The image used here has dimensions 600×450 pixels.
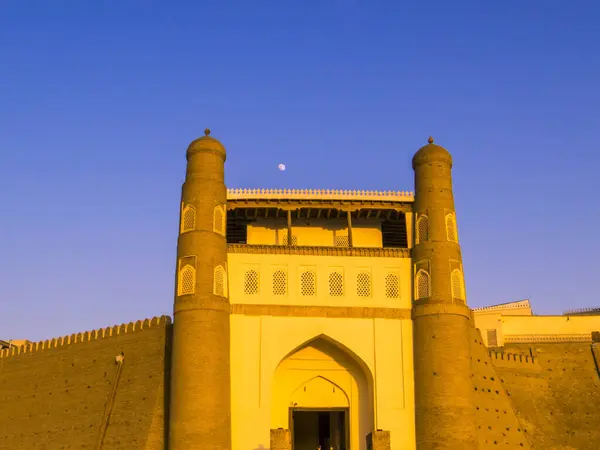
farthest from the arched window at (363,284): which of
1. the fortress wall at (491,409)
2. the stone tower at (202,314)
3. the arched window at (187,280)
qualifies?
the arched window at (187,280)

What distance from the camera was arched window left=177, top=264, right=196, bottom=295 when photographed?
86.6 feet

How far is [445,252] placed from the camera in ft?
90.7

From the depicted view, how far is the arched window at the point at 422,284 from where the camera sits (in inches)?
1082

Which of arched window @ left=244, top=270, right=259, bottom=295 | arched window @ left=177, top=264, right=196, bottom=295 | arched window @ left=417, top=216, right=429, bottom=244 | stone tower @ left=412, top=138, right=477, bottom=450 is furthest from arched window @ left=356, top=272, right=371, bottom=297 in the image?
arched window @ left=177, top=264, right=196, bottom=295

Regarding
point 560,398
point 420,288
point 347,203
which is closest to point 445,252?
point 420,288

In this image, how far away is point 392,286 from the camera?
91.8 feet

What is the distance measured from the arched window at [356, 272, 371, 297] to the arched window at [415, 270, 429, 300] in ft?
5.09

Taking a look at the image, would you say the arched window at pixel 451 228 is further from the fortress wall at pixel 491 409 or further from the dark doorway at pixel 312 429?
the dark doorway at pixel 312 429

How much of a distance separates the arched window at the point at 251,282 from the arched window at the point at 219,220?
1538 millimetres

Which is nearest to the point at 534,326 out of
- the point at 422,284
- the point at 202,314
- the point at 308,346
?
the point at 422,284

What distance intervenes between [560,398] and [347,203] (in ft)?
35.5

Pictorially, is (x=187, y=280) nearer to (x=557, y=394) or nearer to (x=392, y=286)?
(x=392, y=286)

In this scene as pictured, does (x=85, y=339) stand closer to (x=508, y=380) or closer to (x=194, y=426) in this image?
(x=194, y=426)

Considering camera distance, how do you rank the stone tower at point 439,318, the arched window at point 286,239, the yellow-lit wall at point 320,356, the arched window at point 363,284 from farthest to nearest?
the arched window at point 286,239, the arched window at point 363,284, the yellow-lit wall at point 320,356, the stone tower at point 439,318
